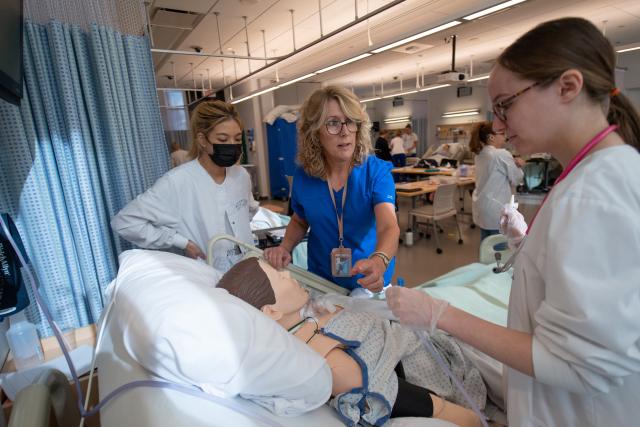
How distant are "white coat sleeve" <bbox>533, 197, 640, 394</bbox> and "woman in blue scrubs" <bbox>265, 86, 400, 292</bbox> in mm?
774

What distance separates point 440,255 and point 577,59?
418 centimetres

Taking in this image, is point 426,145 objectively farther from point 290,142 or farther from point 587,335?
point 587,335

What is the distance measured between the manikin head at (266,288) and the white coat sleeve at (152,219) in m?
0.56

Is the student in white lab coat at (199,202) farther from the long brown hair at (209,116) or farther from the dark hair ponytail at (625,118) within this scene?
the dark hair ponytail at (625,118)

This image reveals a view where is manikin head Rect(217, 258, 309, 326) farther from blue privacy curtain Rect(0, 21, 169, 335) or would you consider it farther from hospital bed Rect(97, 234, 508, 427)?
blue privacy curtain Rect(0, 21, 169, 335)

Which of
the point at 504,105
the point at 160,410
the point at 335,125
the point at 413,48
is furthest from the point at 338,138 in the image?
the point at 413,48

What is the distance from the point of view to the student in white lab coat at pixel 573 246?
1.93ft

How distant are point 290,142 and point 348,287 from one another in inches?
260

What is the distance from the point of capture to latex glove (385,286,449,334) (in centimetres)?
80

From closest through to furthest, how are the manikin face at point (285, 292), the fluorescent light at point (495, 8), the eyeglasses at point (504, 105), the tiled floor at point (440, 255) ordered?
the eyeglasses at point (504, 105)
the manikin face at point (285, 292)
the fluorescent light at point (495, 8)
the tiled floor at point (440, 255)

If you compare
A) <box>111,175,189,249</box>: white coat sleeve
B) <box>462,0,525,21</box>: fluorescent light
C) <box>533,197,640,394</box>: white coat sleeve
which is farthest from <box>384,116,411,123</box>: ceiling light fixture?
<box>533,197,640,394</box>: white coat sleeve

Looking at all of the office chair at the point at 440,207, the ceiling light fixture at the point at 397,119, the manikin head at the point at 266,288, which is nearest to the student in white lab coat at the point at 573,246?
the manikin head at the point at 266,288

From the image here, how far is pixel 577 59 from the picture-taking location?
64cm

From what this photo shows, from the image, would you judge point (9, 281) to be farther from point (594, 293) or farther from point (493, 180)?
point (493, 180)
